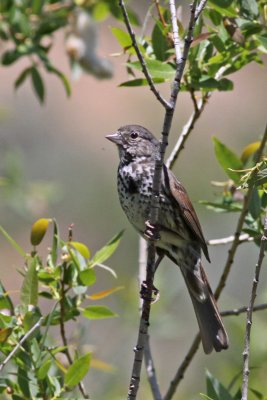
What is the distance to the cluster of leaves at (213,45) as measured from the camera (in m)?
3.24

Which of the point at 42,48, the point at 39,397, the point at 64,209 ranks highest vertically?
the point at 42,48

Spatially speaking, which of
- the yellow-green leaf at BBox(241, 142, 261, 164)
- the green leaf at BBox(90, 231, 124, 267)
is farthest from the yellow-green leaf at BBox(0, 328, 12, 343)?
the yellow-green leaf at BBox(241, 142, 261, 164)

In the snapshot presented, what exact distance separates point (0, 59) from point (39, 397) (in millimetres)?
1904

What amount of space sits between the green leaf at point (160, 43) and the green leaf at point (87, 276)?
883 mm

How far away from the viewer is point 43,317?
3.01m

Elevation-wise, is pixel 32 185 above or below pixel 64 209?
above

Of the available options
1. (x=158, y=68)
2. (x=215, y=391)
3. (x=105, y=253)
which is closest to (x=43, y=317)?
(x=105, y=253)

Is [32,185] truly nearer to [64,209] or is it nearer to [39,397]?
[39,397]

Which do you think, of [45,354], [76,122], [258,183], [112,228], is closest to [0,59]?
[45,354]

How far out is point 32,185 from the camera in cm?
489

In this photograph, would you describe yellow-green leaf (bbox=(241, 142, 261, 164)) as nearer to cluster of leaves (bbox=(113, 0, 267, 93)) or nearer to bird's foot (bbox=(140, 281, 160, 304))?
cluster of leaves (bbox=(113, 0, 267, 93))

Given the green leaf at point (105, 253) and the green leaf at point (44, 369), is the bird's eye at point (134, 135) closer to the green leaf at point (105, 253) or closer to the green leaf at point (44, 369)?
the green leaf at point (105, 253)

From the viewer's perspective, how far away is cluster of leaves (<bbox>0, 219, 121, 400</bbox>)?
2.94 m

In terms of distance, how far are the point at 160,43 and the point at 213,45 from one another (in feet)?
0.67
